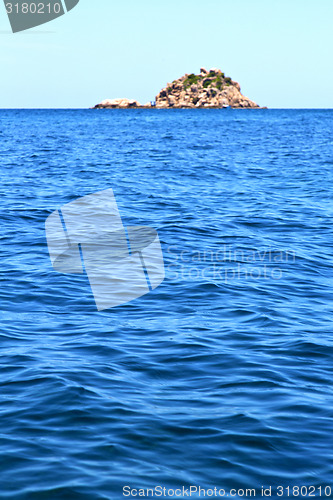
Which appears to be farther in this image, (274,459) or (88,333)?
(88,333)

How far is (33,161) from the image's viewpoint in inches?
1435

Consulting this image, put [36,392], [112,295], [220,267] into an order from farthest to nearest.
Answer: [220,267], [112,295], [36,392]

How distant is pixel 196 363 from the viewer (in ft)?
26.1

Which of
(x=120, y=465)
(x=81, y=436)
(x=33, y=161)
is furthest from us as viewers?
(x=33, y=161)

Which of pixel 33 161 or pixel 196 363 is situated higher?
pixel 33 161

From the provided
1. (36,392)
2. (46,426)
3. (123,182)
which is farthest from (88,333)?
(123,182)

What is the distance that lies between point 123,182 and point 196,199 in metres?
5.92

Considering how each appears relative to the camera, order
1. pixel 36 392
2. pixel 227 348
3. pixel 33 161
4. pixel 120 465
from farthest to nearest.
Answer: pixel 33 161
pixel 227 348
pixel 36 392
pixel 120 465

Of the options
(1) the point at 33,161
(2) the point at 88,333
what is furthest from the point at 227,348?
(1) the point at 33,161

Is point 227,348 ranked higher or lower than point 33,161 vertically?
lower

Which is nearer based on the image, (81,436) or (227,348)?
(81,436)

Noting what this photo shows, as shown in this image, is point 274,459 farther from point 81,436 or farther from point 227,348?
point 227,348

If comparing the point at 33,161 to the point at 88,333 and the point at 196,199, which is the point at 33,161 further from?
the point at 88,333

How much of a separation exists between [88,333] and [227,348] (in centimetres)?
206
